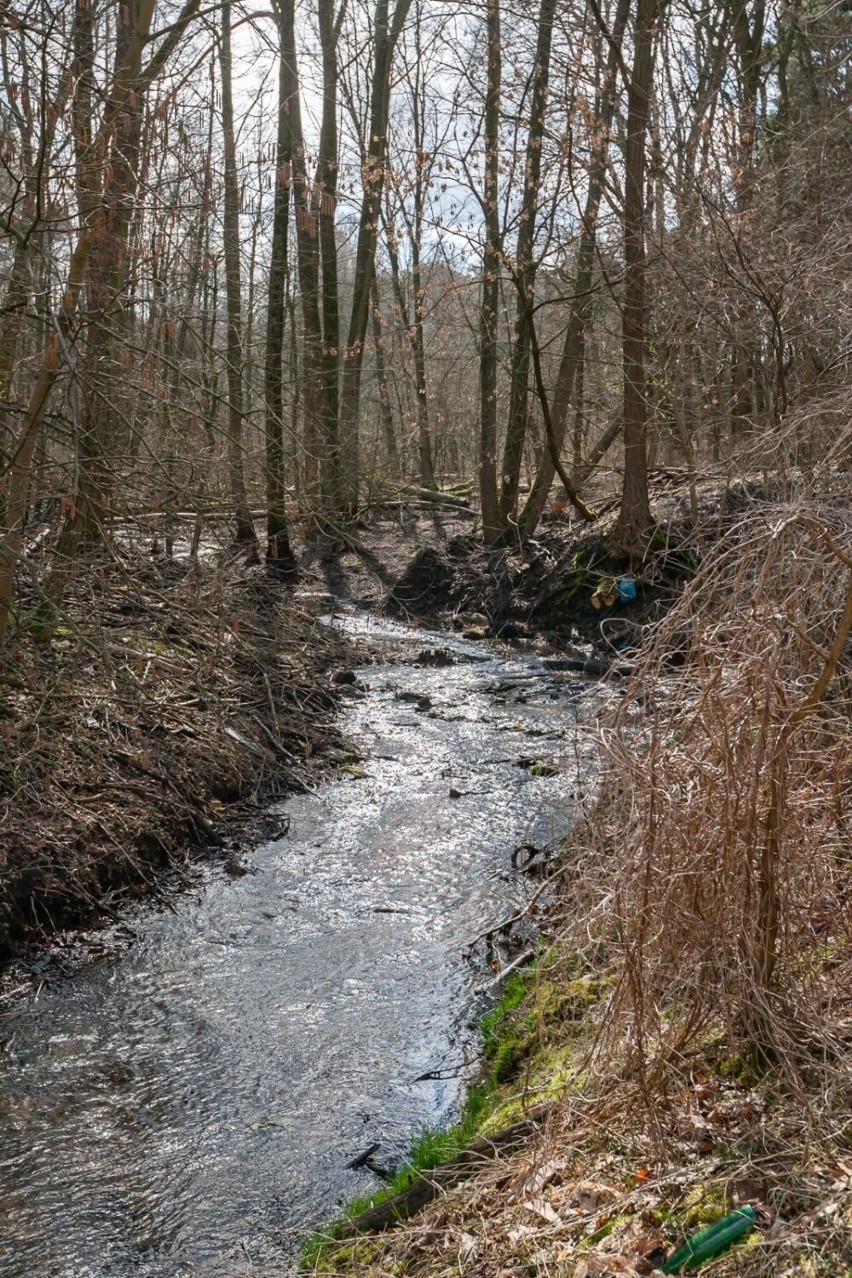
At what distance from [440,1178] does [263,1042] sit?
1757 mm

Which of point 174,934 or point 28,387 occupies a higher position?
point 28,387

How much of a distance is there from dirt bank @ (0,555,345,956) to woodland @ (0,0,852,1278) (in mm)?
35

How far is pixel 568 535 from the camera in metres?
18.9

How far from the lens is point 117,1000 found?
6.48m

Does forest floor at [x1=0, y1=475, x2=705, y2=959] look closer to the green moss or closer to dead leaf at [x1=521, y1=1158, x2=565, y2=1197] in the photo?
the green moss

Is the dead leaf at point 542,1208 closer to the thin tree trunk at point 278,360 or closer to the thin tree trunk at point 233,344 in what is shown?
the thin tree trunk at point 233,344

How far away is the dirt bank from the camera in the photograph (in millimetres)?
7289

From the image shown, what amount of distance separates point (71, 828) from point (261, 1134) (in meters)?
2.96

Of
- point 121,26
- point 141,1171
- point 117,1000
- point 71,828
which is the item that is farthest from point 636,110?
point 141,1171

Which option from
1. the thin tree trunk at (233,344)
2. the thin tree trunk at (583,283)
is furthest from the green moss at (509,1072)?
the thin tree trunk at (583,283)

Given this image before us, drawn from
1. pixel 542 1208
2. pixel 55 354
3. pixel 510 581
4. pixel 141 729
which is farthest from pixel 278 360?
pixel 510 581

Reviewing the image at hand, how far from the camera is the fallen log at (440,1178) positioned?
440 cm

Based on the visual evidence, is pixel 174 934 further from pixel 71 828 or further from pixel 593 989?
pixel 593 989

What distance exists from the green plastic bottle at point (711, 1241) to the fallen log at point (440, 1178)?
915 mm
